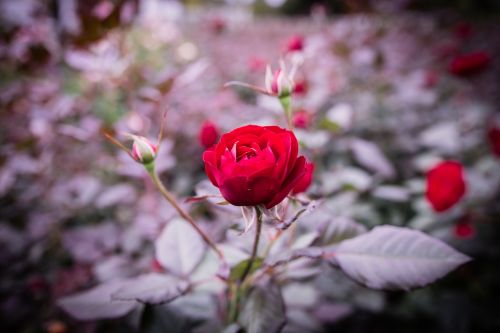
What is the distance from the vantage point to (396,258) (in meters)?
0.50

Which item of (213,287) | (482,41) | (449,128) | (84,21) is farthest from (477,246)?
(482,41)

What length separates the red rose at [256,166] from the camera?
357 millimetres

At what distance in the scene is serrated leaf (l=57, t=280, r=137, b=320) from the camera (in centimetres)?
57

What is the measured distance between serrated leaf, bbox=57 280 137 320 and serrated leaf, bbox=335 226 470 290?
402 mm

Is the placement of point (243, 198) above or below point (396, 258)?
above

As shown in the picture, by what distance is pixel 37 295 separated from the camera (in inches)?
42.6

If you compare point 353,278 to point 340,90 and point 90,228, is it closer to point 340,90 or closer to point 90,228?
point 90,228

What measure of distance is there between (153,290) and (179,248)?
15 centimetres

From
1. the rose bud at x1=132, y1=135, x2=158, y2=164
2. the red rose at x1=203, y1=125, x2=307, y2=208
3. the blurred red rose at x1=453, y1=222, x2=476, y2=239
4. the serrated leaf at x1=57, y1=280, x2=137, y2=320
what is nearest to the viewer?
the red rose at x1=203, y1=125, x2=307, y2=208

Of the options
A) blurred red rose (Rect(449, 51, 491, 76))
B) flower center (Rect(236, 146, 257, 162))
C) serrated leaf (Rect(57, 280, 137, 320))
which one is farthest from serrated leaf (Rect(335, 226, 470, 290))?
blurred red rose (Rect(449, 51, 491, 76))

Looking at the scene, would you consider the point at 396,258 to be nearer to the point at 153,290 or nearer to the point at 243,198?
the point at 243,198

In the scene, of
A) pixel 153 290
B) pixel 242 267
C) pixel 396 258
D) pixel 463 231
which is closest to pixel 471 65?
pixel 463 231

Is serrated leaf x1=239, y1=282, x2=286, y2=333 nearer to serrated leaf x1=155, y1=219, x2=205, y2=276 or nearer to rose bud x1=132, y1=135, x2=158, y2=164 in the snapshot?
serrated leaf x1=155, y1=219, x2=205, y2=276

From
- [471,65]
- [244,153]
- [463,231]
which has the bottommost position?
[463,231]
